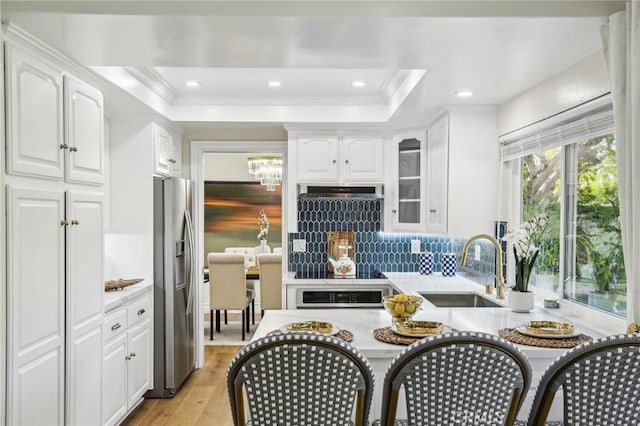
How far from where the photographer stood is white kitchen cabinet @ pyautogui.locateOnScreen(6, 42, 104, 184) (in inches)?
79.5

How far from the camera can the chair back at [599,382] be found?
1.39m

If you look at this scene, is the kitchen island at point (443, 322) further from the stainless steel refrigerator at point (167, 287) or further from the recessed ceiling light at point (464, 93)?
the stainless steel refrigerator at point (167, 287)

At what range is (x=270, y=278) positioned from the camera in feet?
17.4

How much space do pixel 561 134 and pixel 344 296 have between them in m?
2.15

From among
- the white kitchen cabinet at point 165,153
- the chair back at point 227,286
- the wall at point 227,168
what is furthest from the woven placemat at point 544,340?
the wall at point 227,168

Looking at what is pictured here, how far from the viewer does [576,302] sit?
2713 millimetres

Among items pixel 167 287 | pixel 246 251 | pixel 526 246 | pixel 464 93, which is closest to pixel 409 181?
pixel 464 93

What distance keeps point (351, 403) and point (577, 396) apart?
645mm

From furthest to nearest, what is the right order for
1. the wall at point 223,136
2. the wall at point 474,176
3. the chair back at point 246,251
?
the chair back at point 246,251, the wall at point 223,136, the wall at point 474,176

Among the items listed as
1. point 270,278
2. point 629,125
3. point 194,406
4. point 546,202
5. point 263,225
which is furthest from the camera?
point 263,225

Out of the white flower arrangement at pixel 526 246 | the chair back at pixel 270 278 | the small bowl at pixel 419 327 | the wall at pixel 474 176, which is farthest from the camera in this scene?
the chair back at pixel 270 278

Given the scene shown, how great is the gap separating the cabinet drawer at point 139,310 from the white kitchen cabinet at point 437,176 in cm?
224

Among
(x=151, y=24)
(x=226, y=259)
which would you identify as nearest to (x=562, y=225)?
(x=151, y=24)

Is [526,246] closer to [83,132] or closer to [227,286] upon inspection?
[83,132]
